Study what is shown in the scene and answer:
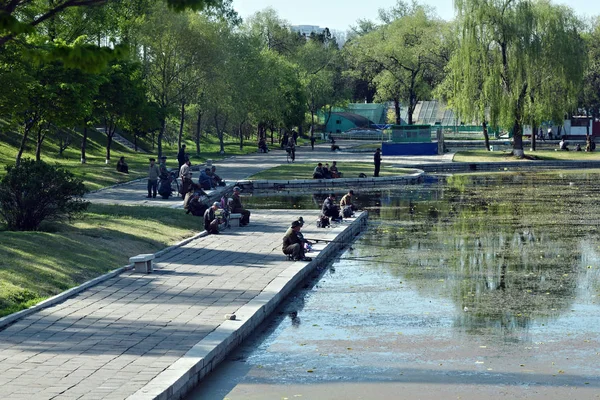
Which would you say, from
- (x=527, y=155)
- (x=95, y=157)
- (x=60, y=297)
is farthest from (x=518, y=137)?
(x=60, y=297)

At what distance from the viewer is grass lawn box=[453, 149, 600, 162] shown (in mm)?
62431

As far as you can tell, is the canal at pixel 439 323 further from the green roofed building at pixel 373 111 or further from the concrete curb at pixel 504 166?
the green roofed building at pixel 373 111

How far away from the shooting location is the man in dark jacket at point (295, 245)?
2003cm

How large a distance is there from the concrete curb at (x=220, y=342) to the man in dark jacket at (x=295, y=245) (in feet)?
1.00

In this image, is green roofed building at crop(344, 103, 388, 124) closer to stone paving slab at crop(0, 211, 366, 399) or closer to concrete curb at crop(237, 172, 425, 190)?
concrete curb at crop(237, 172, 425, 190)

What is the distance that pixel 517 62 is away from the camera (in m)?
61.6

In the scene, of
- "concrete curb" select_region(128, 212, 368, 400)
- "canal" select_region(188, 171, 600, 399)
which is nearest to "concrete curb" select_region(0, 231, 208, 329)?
"concrete curb" select_region(128, 212, 368, 400)

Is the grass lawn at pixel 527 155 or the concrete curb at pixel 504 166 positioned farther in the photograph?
the grass lawn at pixel 527 155

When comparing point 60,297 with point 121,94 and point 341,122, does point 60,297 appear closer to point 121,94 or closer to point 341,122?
point 121,94

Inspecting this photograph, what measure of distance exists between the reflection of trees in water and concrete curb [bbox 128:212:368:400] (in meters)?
2.57

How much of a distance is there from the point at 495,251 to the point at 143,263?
9.39m

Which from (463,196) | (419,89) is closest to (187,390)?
(463,196)

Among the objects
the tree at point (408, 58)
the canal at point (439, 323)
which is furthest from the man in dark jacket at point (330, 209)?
the tree at point (408, 58)

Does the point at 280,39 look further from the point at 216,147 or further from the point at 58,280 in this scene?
the point at 58,280
